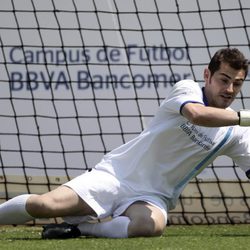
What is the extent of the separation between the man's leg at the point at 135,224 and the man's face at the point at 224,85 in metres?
0.63

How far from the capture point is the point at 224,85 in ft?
18.3

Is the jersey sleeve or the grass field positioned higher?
the jersey sleeve

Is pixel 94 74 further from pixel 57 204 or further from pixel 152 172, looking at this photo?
pixel 57 204

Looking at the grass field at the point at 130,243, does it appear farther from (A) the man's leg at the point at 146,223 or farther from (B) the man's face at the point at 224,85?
(B) the man's face at the point at 224,85

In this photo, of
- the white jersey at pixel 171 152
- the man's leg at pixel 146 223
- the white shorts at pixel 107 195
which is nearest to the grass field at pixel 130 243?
the man's leg at pixel 146 223

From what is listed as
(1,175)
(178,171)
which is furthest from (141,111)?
(178,171)

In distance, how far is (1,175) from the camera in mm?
7773

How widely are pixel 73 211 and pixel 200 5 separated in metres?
2.51

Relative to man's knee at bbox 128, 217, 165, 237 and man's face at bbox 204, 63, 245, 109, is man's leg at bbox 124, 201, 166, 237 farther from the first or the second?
man's face at bbox 204, 63, 245, 109

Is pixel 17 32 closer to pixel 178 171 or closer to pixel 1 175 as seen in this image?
pixel 1 175

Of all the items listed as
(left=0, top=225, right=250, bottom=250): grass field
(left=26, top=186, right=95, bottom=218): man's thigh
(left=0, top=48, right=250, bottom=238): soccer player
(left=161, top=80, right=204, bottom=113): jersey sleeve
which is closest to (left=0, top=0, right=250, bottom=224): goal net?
(left=0, top=225, right=250, bottom=250): grass field

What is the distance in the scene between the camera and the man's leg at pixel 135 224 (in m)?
5.59

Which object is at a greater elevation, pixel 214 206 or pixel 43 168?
pixel 43 168

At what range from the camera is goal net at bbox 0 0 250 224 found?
307 inches
